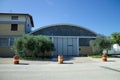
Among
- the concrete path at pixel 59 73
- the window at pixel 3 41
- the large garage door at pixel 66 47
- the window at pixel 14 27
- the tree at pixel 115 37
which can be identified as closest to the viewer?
the concrete path at pixel 59 73

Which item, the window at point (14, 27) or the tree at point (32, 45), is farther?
the window at point (14, 27)

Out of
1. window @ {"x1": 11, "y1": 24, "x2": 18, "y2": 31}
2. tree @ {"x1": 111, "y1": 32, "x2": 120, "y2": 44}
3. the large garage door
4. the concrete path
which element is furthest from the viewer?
window @ {"x1": 11, "y1": 24, "x2": 18, "y2": 31}


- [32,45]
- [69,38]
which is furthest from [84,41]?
[32,45]

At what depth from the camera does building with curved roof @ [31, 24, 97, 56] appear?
116 feet

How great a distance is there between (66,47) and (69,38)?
6.18 feet

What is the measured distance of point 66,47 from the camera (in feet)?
118

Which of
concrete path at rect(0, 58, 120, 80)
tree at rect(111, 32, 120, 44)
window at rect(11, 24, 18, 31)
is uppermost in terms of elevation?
window at rect(11, 24, 18, 31)

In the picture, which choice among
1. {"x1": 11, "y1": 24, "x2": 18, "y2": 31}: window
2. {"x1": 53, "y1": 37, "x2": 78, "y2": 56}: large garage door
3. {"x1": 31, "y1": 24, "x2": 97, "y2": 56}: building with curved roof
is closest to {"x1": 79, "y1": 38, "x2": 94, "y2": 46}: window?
{"x1": 31, "y1": 24, "x2": 97, "y2": 56}: building with curved roof

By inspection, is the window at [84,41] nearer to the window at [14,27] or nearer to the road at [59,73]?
the window at [14,27]

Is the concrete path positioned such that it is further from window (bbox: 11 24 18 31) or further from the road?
window (bbox: 11 24 18 31)

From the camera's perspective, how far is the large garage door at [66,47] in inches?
1396

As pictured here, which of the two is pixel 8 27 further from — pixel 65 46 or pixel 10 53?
pixel 65 46

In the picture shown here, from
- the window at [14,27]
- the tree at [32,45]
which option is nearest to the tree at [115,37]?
the tree at [32,45]

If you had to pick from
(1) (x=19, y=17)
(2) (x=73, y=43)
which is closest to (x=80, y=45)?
(2) (x=73, y=43)
